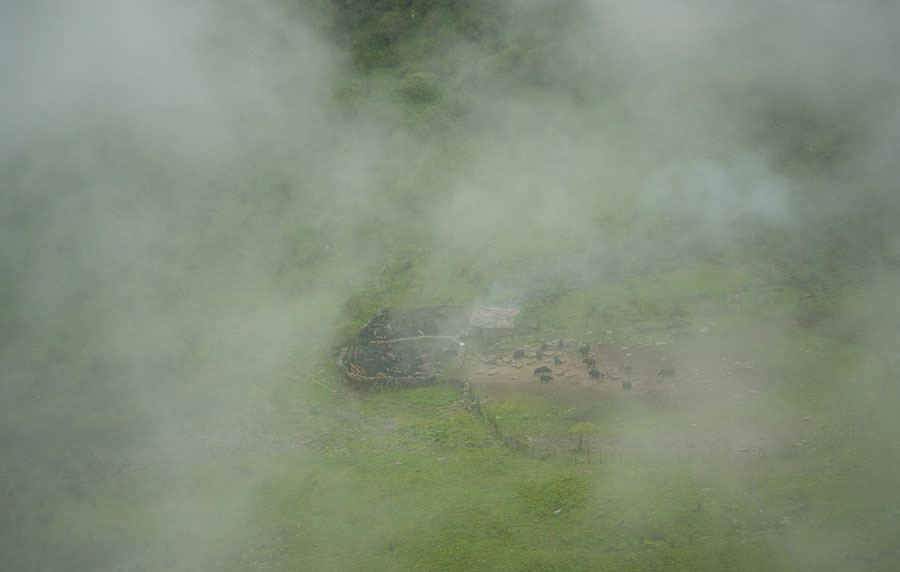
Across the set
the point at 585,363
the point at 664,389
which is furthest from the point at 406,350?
the point at 664,389

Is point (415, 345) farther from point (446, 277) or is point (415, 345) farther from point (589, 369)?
point (589, 369)

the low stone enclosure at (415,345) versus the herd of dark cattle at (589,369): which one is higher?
the low stone enclosure at (415,345)

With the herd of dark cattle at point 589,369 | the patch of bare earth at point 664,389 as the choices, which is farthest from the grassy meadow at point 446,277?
Result: the herd of dark cattle at point 589,369

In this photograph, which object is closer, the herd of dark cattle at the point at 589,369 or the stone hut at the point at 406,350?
the herd of dark cattle at the point at 589,369

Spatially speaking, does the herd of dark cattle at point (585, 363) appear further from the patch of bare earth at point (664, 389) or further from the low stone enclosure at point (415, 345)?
the low stone enclosure at point (415, 345)

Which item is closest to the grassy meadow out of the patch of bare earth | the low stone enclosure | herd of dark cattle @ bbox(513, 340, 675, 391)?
the patch of bare earth

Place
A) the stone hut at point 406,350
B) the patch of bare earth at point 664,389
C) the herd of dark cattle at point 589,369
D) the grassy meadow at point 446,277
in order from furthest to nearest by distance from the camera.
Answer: the stone hut at point 406,350
the herd of dark cattle at point 589,369
the patch of bare earth at point 664,389
the grassy meadow at point 446,277

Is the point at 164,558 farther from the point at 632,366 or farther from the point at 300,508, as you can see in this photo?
the point at 632,366

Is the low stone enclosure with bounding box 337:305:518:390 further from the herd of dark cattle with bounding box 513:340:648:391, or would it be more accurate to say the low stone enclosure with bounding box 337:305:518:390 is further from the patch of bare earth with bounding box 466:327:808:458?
the herd of dark cattle with bounding box 513:340:648:391

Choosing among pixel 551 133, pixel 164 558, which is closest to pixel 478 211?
pixel 551 133
